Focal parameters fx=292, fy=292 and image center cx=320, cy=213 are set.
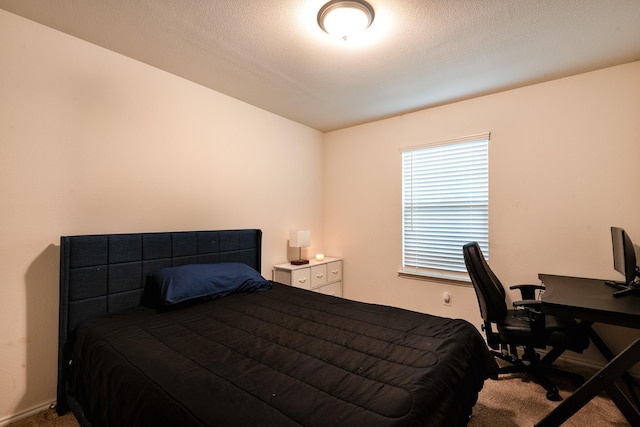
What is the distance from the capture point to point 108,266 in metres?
2.11

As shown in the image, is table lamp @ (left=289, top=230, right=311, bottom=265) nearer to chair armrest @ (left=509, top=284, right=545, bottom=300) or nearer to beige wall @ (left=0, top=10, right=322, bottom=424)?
beige wall @ (left=0, top=10, right=322, bottom=424)

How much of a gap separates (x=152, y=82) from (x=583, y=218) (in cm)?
390

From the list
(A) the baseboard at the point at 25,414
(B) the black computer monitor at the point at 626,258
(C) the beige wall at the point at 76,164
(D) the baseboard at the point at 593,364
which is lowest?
(A) the baseboard at the point at 25,414

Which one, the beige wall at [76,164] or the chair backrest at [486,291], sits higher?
the beige wall at [76,164]

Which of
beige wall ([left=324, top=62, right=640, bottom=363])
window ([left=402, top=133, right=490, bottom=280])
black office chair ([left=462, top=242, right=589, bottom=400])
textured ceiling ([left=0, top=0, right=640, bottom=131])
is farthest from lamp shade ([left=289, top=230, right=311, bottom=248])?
black office chair ([left=462, top=242, right=589, bottom=400])

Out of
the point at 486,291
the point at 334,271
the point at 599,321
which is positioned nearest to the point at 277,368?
the point at 486,291

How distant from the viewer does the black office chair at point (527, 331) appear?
2076 millimetres

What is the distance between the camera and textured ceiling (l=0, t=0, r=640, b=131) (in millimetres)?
1779

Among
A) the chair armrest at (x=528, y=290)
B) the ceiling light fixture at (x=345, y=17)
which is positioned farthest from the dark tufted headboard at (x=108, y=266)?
the chair armrest at (x=528, y=290)

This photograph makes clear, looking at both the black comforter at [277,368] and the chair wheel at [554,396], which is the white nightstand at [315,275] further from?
the chair wheel at [554,396]

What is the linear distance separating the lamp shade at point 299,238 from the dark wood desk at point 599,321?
2.36 m

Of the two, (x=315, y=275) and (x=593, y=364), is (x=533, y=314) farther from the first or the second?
(x=315, y=275)

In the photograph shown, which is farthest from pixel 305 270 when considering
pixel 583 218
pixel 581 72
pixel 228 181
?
pixel 581 72

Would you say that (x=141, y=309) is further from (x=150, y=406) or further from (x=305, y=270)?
(x=305, y=270)
